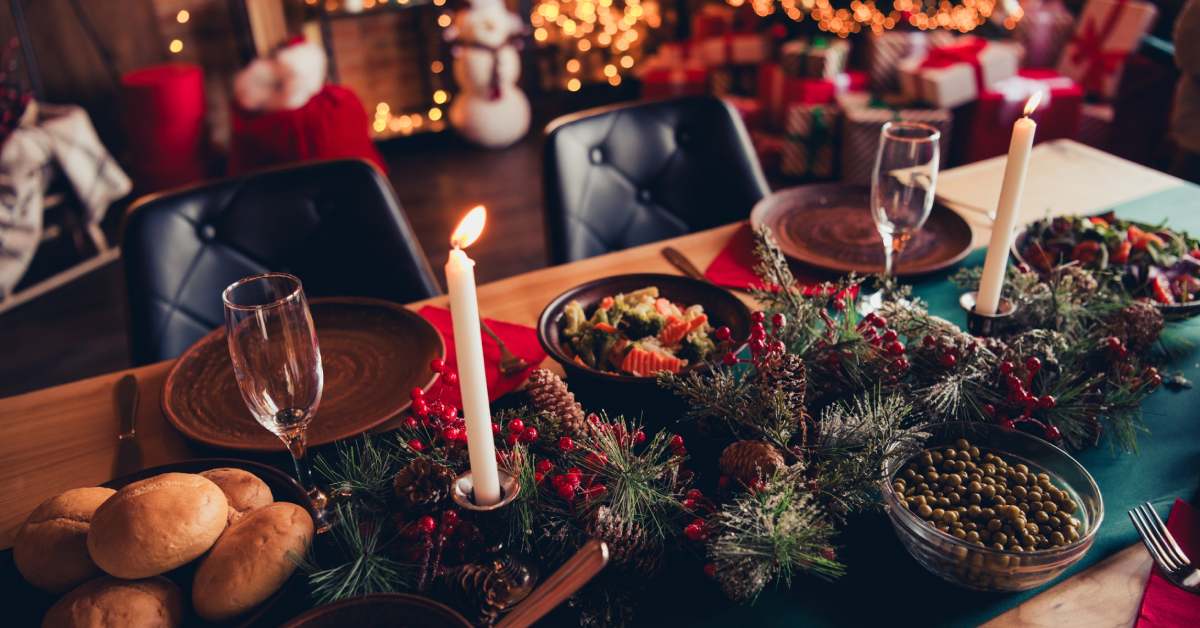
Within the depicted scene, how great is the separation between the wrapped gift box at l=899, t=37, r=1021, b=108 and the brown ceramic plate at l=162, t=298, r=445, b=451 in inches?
109

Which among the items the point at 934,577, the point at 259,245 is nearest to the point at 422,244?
the point at 259,245

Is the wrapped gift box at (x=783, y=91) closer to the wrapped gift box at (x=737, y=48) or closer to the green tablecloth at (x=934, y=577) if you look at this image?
the wrapped gift box at (x=737, y=48)

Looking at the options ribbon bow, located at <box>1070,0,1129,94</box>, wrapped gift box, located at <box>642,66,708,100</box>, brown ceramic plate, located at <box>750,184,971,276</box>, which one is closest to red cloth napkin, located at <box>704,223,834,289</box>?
brown ceramic plate, located at <box>750,184,971,276</box>

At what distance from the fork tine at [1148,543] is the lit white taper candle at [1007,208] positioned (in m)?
0.29

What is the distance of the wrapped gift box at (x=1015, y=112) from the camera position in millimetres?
3311

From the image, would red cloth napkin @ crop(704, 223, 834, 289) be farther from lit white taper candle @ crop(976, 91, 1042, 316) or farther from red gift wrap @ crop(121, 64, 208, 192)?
red gift wrap @ crop(121, 64, 208, 192)

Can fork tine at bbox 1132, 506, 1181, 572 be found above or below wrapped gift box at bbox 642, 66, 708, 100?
above

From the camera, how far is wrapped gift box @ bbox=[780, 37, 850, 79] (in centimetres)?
356

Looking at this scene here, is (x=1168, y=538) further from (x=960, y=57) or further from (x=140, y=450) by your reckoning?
(x=960, y=57)

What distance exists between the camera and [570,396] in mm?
851

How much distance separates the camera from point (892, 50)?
142 inches

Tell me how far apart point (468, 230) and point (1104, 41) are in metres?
3.64

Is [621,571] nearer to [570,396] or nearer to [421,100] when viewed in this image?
[570,396]

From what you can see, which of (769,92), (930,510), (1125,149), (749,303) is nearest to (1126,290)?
(749,303)
